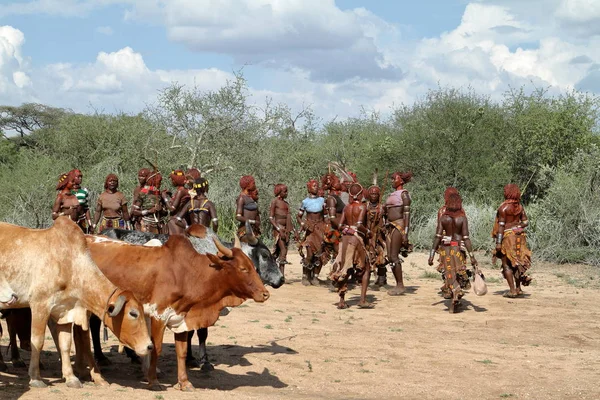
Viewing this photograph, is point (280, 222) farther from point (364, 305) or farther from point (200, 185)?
point (200, 185)

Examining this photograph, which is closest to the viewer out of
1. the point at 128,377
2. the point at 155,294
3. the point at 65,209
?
the point at 155,294

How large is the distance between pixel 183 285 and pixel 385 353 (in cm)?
353

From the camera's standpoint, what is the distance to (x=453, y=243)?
1313cm

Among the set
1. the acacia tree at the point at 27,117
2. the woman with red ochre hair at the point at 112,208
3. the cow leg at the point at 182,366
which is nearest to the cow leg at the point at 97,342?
the cow leg at the point at 182,366

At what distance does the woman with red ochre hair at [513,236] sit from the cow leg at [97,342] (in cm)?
804

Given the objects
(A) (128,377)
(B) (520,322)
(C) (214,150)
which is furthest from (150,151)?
(A) (128,377)

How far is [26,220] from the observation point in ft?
69.7

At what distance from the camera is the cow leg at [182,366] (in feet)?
25.1

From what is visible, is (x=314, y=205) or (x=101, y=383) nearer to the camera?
(x=101, y=383)

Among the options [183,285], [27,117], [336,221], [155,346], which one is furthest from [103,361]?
[27,117]

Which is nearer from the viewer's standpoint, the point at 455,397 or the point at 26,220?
the point at 455,397

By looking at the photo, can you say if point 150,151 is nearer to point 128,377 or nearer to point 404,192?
point 404,192

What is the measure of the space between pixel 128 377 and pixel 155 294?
1.11 meters

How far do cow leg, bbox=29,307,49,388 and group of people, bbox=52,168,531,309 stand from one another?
191 inches
